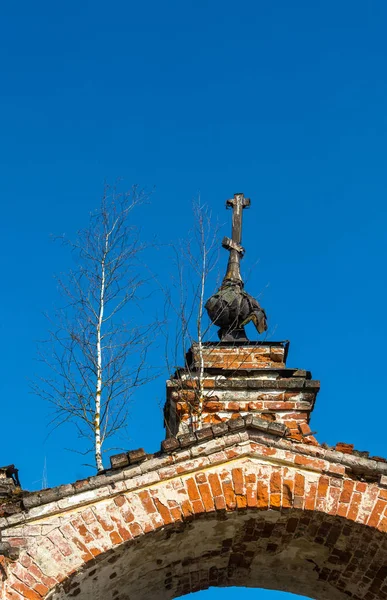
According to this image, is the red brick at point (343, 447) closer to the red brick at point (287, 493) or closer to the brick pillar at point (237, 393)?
the red brick at point (287, 493)

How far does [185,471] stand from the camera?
7414 mm

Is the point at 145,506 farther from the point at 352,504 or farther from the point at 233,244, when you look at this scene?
the point at 233,244

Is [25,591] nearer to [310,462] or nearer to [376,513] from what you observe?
[310,462]

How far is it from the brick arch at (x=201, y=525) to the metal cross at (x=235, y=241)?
13.4 ft

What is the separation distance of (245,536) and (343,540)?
0.80 m

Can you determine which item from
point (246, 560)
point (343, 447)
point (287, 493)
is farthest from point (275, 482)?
point (246, 560)

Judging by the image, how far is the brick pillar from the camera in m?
9.53

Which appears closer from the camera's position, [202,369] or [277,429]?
[277,429]

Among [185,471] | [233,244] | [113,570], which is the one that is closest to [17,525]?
[113,570]

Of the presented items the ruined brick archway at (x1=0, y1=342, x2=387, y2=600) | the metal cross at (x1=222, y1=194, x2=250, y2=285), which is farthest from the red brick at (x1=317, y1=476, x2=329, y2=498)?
the metal cross at (x1=222, y1=194, x2=250, y2=285)

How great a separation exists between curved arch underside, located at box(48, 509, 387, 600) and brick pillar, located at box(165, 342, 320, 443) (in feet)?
5.46

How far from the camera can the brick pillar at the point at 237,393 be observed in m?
9.53

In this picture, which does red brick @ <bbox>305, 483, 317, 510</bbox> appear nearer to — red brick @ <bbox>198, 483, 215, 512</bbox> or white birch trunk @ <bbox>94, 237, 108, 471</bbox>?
red brick @ <bbox>198, 483, 215, 512</bbox>

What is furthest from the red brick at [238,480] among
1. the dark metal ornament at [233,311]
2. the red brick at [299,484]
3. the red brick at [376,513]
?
the dark metal ornament at [233,311]
